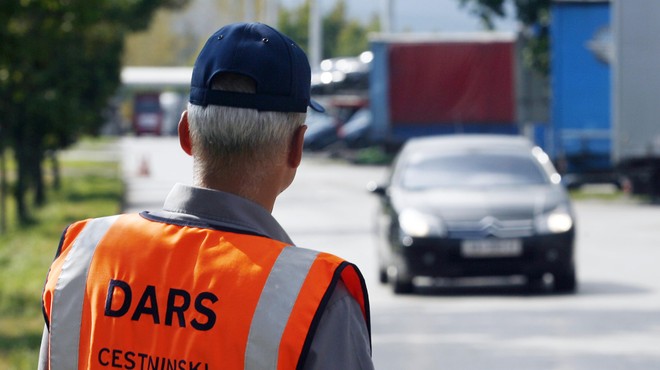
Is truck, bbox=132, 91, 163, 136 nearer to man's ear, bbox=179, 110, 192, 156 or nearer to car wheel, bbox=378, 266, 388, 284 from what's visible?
car wheel, bbox=378, 266, 388, 284

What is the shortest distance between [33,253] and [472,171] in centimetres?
701

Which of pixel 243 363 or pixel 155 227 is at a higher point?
pixel 155 227

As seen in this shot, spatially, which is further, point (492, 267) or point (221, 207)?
point (492, 267)

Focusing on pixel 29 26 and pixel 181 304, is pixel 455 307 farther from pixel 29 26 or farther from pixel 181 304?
pixel 181 304

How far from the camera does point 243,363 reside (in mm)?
2580

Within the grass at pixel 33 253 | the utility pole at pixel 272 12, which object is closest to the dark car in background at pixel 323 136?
the grass at pixel 33 253

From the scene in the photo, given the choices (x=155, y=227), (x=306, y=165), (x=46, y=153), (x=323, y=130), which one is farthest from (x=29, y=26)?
(x=323, y=130)

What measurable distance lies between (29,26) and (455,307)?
5.76 meters

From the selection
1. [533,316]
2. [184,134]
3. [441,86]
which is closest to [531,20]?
[441,86]

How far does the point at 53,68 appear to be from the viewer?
27094 millimetres

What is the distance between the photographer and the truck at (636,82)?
87.6 feet

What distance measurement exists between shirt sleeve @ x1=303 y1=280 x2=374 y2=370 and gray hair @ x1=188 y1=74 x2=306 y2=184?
0.30m

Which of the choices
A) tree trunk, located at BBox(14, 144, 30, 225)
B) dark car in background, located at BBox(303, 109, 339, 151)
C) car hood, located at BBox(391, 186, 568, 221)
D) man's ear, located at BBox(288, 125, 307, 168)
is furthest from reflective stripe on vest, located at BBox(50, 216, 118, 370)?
dark car in background, located at BBox(303, 109, 339, 151)

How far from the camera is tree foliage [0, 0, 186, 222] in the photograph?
14.1 meters
